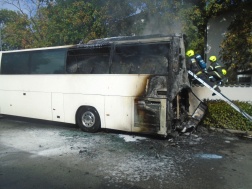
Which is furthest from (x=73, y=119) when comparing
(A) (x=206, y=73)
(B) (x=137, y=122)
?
(A) (x=206, y=73)

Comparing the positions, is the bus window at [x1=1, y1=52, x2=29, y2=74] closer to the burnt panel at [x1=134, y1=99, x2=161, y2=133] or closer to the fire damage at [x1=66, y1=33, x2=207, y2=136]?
the fire damage at [x1=66, y1=33, x2=207, y2=136]

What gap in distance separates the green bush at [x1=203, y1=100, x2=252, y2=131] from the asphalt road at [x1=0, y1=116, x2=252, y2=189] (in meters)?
0.60

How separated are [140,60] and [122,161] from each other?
3144mm

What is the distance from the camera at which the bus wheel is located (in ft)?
24.1

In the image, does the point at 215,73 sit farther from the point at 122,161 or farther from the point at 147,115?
the point at 122,161

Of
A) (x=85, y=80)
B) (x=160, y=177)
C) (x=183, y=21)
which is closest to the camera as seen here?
(x=160, y=177)

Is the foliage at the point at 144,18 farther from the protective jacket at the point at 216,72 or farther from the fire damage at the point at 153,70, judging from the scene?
the fire damage at the point at 153,70

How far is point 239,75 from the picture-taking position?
15125 mm

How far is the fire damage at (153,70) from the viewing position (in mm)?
6120

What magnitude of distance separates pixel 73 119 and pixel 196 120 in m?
4.26

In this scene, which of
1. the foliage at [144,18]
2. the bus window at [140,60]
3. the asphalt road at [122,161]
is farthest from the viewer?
the foliage at [144,18]

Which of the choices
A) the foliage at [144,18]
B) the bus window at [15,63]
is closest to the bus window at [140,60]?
the bus window at [15,63]

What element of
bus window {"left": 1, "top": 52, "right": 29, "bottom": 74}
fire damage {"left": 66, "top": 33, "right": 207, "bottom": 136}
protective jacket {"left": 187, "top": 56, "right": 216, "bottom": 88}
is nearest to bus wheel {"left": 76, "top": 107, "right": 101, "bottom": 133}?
fire damage {"left": 66, "top": 33, "right": 207, "bottom": 136}

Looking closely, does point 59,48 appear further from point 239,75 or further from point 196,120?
point 239,75
